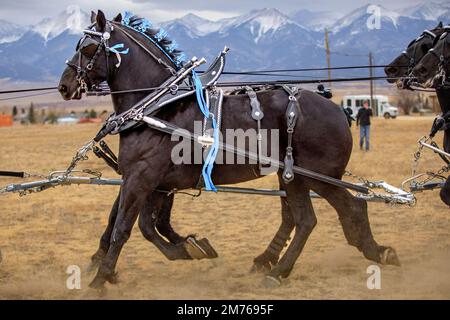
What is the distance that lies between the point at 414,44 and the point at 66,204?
7700mm

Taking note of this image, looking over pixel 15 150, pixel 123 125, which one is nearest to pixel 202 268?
pixel 123 125

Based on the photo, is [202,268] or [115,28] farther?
[202,268]

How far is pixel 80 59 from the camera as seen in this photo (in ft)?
22.5

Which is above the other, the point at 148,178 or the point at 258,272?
the point at 148,178

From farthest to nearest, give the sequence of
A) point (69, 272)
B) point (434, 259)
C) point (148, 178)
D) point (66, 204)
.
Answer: point (66, 204) → point (434, 259) → point (69, 272) → point (148, 178)

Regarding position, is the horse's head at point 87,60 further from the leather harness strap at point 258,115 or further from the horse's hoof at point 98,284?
the horse's hoof at point 98,284

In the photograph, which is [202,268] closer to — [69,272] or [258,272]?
[258,272]

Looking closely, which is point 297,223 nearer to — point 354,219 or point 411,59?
point 354,219

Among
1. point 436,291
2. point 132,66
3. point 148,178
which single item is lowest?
point 436,291

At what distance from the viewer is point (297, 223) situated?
Answer: 7320 millimetres

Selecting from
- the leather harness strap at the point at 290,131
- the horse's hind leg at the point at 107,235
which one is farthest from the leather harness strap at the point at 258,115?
the horse's hind leg at the point at 107,235

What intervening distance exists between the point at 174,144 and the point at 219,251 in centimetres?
265

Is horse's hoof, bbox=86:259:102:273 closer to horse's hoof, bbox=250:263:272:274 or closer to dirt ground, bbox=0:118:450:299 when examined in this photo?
dirt ground, bbox=0:118:450:299

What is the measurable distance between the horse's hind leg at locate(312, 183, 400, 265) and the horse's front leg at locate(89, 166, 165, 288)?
1.79m
